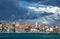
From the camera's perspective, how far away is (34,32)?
16575 cm

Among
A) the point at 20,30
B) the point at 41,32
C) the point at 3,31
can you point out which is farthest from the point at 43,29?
the point at 3,31

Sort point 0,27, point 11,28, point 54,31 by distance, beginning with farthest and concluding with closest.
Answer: point 54,31 → point 11,28 → point 0,27

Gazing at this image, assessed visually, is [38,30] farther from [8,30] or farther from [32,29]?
[8,30]

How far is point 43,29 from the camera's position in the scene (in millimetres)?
162250

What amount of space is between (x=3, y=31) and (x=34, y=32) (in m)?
24.1

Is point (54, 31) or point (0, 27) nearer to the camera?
point (0, 27)

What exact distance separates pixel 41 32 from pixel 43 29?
2713mm

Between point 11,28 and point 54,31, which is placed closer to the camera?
point 11,28

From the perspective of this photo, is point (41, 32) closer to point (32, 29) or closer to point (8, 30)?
point (32, 29)

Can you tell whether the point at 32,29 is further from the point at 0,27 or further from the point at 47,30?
the point at 0,27

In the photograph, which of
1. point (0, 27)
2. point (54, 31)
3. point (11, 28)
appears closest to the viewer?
point (0, 27)

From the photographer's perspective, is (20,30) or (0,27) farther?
(20,30)

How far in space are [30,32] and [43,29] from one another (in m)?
8.56

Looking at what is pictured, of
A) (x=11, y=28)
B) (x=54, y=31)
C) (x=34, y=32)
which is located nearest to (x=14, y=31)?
(x=11, y=28)
